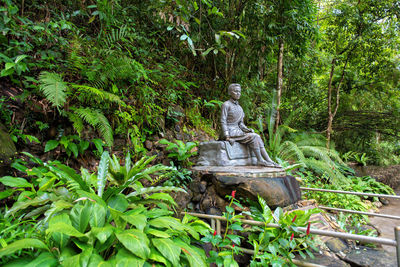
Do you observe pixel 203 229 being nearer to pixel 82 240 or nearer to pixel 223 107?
pixel 82 240

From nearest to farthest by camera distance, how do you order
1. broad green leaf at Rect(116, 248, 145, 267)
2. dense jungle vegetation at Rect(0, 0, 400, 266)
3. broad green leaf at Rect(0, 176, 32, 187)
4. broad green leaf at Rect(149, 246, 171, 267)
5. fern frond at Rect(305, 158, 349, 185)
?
broad green leaf at Rect(116, 248, 145, 267), broad green leaf at Rect(149, 246, 171, 267), dense jungle vegetation at Rect(0, 0, 400, 266), broad green leaf at Rect(0, 176, 32, 187), fern frond at Rect(305, 158, 349, 185)

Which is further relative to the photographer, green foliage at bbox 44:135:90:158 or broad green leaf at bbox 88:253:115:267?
green foliage at bbox 44:135:90:158

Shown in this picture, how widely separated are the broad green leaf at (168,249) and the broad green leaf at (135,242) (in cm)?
11

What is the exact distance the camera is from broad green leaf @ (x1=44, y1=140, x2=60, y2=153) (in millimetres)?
2606

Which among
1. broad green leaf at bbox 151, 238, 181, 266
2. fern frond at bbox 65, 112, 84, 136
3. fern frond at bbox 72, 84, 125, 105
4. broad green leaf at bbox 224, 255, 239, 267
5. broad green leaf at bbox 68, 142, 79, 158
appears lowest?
broad green leaf at bbox 224, 255, 239, 267

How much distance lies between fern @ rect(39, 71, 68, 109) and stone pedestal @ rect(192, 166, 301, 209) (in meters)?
1.93

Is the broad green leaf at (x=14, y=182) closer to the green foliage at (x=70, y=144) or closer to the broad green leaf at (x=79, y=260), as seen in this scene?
the green foliage at (x=70, y=144)

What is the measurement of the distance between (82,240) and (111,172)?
3.67 ft

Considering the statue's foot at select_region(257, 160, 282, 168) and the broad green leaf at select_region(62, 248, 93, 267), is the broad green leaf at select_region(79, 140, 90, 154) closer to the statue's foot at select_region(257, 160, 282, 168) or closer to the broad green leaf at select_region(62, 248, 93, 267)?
the broad green leaf at select_region(62, 248, 93, 267)

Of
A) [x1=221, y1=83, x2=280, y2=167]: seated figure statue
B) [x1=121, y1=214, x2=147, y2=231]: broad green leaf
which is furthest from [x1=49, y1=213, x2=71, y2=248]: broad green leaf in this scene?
[x1=221, y1=83, x2=280, y2=167]: seated figure statue

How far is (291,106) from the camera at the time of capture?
743 cm

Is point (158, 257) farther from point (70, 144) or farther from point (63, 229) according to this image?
point (70, 144)

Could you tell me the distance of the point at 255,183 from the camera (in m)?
2.66

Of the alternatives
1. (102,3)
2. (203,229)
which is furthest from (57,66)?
(203,229)
